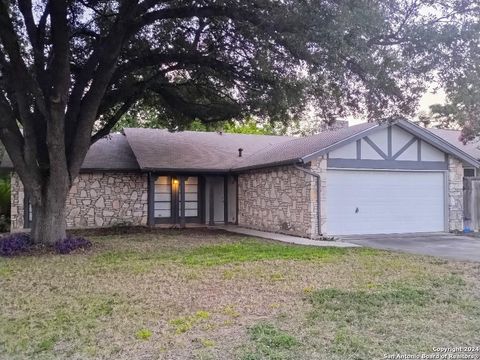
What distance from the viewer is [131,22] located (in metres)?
10.6

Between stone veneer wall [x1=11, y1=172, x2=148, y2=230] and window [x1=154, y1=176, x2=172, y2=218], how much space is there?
518mm

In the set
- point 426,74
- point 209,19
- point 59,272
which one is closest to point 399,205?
point 426,74

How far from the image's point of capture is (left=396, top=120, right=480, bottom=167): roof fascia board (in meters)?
15.0

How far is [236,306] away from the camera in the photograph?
586cm

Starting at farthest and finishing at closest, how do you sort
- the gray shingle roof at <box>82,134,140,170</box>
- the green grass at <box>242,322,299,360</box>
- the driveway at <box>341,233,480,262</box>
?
1. the gray shingle roof at <box>82,134,140,170</box>
2. the driveway at <box>341,233,480,262</box>
3. the green grass at <box>242,322,299,360</box>

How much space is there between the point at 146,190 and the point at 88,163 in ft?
7.84

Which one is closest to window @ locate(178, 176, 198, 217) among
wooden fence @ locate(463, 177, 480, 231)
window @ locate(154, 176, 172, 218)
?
window @ locate(154, 176, 172, 218)

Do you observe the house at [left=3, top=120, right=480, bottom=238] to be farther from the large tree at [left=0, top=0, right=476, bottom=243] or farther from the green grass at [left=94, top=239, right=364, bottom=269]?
the green grass at [left=94, top=239, right=364, bottom=269]

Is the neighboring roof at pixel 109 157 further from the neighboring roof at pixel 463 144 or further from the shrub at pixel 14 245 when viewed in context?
the neighboring roof at pixel 463 144

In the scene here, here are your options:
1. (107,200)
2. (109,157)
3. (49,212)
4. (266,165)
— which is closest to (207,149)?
(109,157)

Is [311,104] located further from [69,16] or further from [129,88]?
[69,16]

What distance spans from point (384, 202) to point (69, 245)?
31.6ft

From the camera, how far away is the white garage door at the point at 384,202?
14.5 metres

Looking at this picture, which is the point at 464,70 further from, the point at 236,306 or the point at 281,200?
the point at 281,200
